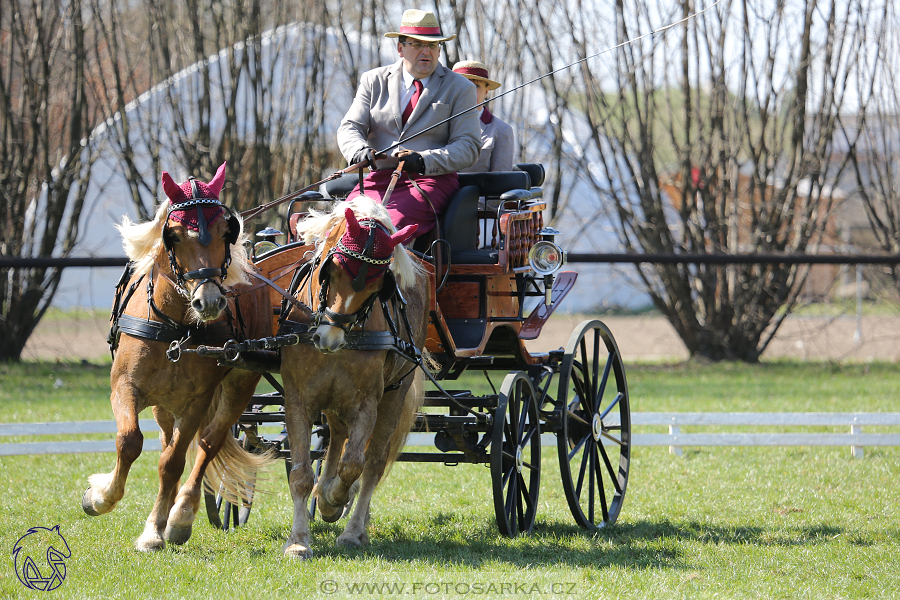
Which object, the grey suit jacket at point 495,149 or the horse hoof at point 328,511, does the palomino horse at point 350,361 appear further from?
the grey suit jacket at point 495,149

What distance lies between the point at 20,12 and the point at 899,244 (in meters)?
10.8

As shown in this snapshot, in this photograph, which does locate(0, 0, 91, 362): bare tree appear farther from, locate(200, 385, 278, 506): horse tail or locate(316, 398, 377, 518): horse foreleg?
locate(316, 398, 377, 518): horse foreleg

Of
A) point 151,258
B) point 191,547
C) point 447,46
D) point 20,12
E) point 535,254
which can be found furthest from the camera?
point 447,46

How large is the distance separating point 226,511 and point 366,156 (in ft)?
6.47

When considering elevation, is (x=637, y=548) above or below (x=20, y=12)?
below

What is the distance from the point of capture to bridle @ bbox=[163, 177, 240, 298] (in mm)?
3578

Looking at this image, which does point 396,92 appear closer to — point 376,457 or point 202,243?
point 202,243

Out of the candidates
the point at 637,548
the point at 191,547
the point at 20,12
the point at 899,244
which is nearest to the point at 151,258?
the point at 191,547

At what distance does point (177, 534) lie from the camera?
423cm

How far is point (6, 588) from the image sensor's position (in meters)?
3.61

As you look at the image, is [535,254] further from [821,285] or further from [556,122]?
[821,285]

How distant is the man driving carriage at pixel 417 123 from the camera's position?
15.6 ft

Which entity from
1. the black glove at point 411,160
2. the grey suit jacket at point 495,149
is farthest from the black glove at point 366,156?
the grey suit jacket at point 495,149

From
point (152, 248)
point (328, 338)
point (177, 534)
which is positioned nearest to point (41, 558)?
point (177, 534)
